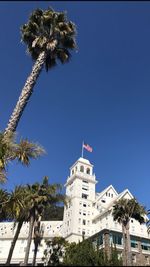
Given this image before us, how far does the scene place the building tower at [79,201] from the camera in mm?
88312

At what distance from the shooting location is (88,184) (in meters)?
99.2

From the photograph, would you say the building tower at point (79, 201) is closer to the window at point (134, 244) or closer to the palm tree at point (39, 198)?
the window at point (134, 244)

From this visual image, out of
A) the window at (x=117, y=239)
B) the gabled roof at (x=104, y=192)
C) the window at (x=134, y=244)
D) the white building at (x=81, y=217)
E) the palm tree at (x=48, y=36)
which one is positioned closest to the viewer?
the palm tree at (x=48, y=36)

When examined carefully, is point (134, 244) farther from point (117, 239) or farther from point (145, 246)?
point (117, 239)

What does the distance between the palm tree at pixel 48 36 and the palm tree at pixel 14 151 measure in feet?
34.1

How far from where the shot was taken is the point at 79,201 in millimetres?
93625

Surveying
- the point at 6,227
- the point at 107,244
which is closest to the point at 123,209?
the point at 107,244

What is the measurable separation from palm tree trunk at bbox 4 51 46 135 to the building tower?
210ft

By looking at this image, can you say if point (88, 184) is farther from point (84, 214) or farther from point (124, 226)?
point (124, 226)

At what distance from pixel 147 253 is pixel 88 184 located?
3866 centimetres

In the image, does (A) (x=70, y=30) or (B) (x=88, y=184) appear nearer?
(A) (x=70, y=30)

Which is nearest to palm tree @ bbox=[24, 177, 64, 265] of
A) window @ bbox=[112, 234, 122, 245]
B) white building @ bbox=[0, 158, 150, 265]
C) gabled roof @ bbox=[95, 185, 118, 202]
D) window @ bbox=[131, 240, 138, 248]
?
window @ bbox=[112, 234, 122, 245]

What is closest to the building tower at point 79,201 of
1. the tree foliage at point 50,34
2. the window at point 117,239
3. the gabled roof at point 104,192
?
the gabled roof at point 104,192

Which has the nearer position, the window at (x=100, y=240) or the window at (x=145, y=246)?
the window at (x=100, y=240)
